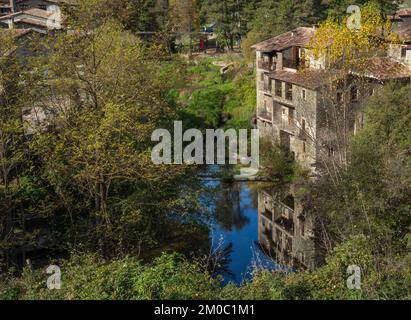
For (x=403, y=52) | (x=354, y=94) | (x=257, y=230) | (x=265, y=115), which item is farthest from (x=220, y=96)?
(x=257, y=230)

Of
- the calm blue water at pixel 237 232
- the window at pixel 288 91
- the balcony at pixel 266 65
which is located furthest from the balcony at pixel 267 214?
the balcony at pixel 266 65

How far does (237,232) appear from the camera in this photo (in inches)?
985

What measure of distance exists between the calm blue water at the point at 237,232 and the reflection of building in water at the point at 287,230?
428 mm

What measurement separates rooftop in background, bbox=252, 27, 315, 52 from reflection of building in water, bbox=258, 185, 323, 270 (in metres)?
8.92

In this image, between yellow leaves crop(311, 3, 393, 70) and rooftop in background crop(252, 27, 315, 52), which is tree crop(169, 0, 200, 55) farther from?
yellow leaves crop(311, 3, 393, 70)

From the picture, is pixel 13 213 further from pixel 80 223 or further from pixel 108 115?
pixel 108 115

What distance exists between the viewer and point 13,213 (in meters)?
19.2

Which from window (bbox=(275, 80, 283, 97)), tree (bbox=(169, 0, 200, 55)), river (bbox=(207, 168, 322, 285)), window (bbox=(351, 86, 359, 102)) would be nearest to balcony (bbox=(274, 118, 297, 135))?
window (bbox=(275, 80, 283, 97))

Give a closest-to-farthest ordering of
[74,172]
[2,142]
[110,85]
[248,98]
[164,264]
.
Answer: [164,264]
[2,142]
[74,172]
[110,85]
[248,98]

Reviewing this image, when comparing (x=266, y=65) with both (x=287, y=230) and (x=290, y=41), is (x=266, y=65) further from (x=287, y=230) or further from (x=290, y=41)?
(x=287, y=230)

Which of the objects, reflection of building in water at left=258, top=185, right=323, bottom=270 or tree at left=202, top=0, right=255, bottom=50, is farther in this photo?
tree at left=202, top=0, right=255, bottom=50

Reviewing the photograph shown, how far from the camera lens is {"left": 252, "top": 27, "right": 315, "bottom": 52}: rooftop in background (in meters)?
32.7
